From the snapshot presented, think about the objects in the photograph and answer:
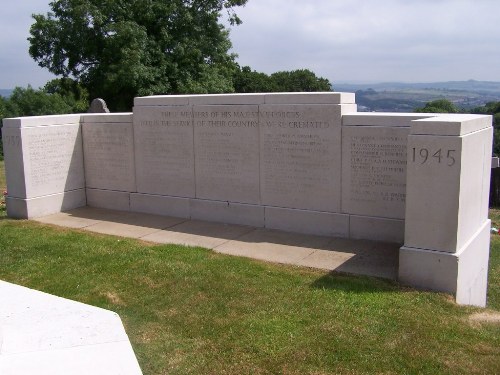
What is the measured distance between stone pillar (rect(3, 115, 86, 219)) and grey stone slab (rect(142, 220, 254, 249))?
2467 millimetres

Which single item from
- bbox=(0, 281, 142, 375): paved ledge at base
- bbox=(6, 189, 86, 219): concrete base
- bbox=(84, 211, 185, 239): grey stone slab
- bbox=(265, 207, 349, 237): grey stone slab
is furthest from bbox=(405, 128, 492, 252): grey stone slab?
bbox=(6, 189, 86, 219): concrete base

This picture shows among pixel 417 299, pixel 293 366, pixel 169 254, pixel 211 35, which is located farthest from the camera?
pixel 211 35

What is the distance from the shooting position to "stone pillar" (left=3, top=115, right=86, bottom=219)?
29.0 ft

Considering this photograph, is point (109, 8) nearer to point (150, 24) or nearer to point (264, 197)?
point (150, 24)

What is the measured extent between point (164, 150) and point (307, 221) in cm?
262

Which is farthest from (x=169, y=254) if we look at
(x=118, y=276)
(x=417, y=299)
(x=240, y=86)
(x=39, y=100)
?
(x=240, y=86)

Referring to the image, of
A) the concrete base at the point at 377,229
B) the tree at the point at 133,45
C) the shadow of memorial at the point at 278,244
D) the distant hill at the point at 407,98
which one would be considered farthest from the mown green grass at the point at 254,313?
the tree at the point at 133,45

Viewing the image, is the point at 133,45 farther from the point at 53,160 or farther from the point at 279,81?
the point at 279,81

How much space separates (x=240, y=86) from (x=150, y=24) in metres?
14.7

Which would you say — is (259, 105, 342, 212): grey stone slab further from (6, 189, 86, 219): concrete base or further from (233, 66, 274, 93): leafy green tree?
(233, 66, 274, 93): leafy green tree

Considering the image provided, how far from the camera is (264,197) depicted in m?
7.79

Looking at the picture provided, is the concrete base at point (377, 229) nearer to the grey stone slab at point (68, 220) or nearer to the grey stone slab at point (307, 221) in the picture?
the grey stone slab at point (307, 221)

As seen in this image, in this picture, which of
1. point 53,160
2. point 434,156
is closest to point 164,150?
point 53,160

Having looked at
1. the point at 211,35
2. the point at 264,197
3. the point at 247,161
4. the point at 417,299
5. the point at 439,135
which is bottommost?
the point at 417,299
